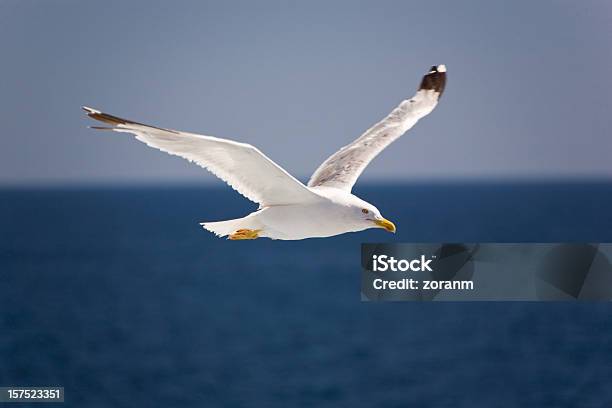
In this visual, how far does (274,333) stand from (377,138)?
14239 mm

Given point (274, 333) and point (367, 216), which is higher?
point (274, 333)

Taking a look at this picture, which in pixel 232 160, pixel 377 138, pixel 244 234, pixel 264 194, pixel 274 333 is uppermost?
pixel 274 333

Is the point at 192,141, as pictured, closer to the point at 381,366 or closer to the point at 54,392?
the point at 54,392

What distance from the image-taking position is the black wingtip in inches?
274

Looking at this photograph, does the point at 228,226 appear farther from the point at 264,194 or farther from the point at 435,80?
the point at 435,80

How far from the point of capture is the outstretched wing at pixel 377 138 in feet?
19.0

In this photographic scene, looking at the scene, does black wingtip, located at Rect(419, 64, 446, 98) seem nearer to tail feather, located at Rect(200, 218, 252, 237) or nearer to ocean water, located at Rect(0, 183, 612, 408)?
tail feather, located at Rect(200, 218, 252, 237)

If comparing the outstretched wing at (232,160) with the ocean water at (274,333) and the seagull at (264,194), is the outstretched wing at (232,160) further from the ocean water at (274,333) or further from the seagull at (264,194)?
the ocean water at (274,333)

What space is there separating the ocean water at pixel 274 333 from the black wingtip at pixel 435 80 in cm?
416

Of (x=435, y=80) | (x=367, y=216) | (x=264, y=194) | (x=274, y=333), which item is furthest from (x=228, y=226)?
(x=274, y=333)

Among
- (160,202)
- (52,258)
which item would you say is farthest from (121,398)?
(160,202)

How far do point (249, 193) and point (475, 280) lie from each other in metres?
2.80

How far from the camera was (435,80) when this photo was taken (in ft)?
22.9

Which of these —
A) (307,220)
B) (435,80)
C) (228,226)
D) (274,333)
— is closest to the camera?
(307,220)
